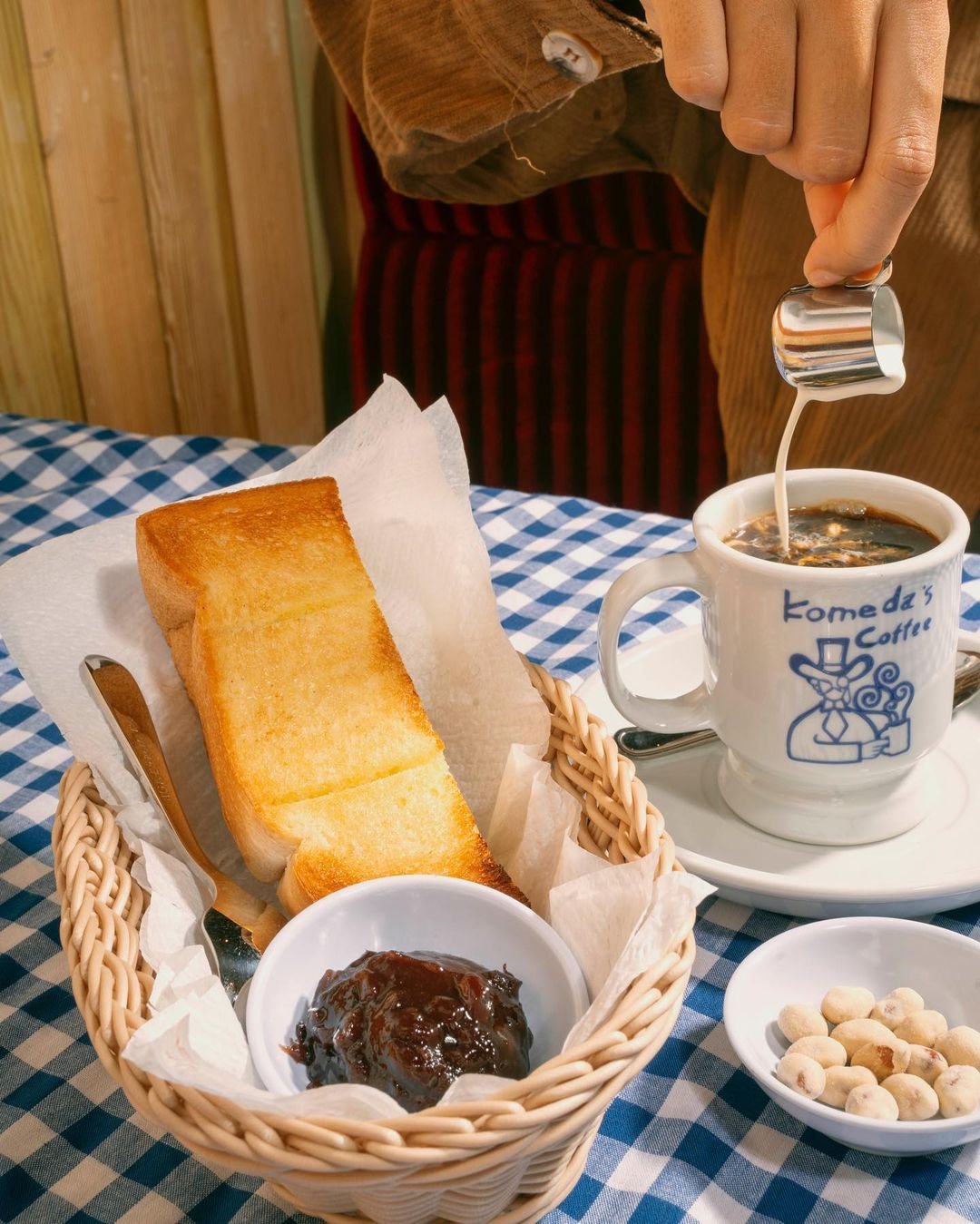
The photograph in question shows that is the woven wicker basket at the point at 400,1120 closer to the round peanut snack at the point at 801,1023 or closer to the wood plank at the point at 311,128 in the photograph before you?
the round peanut snack at the point at 801,1023

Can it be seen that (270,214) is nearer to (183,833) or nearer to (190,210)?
(190,210)

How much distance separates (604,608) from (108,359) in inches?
67.1

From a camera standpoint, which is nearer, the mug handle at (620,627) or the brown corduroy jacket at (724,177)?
the mug handle at (620,627)

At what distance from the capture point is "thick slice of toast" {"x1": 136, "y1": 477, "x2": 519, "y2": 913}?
58 centimetres

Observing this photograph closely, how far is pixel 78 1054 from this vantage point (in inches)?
21.6

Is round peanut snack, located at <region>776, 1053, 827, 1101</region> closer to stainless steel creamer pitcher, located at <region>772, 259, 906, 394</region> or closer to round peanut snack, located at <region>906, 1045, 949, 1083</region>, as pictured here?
round peanut snack, located at <region>906, 1045, 949, 1083</region>

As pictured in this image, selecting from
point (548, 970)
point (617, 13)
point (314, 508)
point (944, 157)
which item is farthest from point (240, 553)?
point (944, 157)

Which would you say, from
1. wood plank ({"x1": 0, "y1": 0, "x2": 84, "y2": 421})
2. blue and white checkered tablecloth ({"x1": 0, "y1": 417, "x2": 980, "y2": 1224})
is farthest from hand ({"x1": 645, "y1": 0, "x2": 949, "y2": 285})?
wood plank ({"x1": 0, "y1": 0, "x2": 84, "y2": 421})

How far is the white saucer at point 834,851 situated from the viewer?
0.57 m

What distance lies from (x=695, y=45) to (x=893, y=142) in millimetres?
115

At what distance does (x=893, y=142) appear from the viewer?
633mm

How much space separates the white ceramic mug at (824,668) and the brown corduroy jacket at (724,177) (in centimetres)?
58

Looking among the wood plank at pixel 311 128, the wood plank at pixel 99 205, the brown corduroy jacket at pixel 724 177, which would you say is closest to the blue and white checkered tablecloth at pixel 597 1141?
the brown corduroy jacket at pixel 724 177

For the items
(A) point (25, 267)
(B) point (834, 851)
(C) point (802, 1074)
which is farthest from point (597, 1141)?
(A) point (25, 267)
